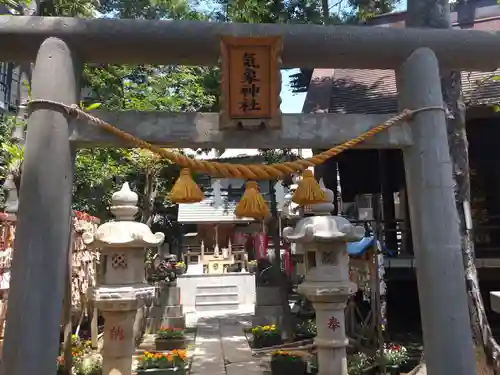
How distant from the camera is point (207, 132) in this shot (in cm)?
373

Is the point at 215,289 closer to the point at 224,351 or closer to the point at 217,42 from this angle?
the point at 224,351

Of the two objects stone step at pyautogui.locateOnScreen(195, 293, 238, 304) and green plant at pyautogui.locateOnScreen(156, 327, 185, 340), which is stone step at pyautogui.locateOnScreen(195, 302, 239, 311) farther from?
green plant at pyautogui.locateOnScreen(156, 327, 185, 340)

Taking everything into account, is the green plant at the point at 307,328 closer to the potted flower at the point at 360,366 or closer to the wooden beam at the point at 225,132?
the potted flower at the point at 360,366

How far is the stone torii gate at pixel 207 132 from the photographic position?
3.35 m

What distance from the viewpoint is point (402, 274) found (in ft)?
33.7

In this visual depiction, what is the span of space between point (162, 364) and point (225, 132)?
5.93 m

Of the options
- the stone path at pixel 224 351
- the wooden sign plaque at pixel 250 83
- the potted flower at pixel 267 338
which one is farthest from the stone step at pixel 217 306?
the wooden sign plaque at pixel 250 83

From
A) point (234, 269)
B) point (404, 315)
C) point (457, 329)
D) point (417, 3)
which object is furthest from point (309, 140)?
point (234, 269)

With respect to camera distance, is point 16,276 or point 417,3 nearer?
point 16,276

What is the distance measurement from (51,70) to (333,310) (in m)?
4.63

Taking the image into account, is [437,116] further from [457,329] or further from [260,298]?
[260,298]

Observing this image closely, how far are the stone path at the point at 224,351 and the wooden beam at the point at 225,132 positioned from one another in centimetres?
665

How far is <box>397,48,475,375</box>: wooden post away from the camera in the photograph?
11.6 feet

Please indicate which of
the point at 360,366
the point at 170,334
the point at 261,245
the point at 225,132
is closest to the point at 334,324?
the point at 360,366
